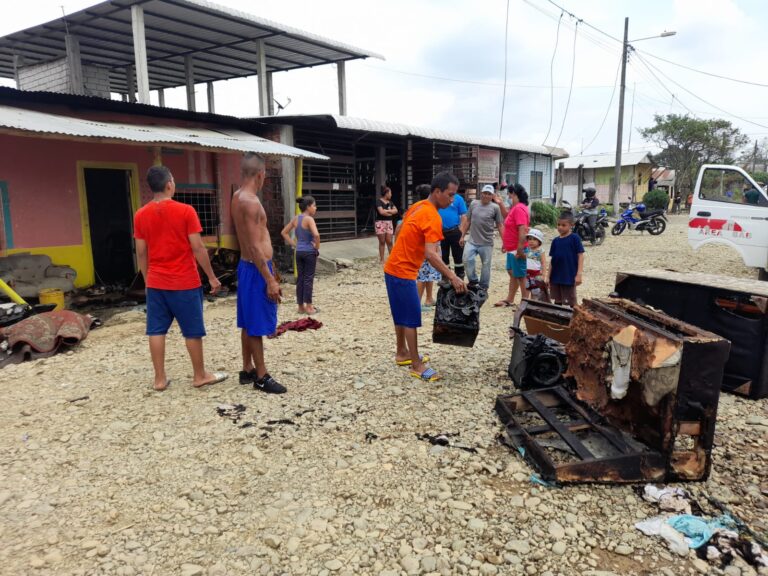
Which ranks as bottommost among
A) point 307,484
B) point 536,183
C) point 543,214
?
point 307,484

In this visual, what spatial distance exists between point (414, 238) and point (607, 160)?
36896mm

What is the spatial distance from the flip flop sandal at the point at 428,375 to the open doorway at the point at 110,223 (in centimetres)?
696

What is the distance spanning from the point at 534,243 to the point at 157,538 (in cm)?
519

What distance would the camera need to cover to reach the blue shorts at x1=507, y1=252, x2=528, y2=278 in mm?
6556

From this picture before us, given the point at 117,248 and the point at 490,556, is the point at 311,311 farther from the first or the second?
the point at 490,556

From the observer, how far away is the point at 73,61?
1196cm

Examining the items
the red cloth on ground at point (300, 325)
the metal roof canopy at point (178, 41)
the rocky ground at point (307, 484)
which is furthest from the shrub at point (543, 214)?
the rocky ground at point (307, 484)

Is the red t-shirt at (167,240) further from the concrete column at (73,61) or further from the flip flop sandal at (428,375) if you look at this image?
the concrete column at (73,61)

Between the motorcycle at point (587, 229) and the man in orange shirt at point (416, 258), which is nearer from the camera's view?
the man in orange shirt at point (416, 258)

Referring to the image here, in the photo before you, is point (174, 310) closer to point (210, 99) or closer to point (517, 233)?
point (517, 233)

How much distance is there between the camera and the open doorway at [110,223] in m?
8.85

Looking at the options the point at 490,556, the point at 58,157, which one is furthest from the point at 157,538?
the point at 58,157

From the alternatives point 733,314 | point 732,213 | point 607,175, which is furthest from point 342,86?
point 607,175

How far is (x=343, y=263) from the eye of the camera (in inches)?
445
